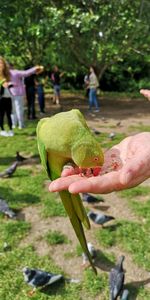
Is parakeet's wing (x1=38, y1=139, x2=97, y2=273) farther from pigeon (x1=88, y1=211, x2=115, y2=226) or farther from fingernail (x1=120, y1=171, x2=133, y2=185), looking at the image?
pigeon (x1=88, y1=211, x2=115, y2=226)

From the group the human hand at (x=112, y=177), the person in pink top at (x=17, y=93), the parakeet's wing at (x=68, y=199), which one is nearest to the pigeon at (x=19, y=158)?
the person in pink top at (x=17, y=93)

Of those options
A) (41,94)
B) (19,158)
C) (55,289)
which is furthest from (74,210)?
(41,94)

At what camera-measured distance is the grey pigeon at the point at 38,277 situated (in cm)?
323

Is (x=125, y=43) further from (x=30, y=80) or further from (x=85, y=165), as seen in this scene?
(x=85, y=165)

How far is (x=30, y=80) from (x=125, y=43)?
337 centimetres

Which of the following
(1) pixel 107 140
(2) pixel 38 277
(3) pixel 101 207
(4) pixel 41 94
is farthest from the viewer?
(4) pixel 41 94

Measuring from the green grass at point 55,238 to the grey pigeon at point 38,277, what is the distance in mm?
665

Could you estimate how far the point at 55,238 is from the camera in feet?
13.1

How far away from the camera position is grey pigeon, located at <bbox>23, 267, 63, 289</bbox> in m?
3.23

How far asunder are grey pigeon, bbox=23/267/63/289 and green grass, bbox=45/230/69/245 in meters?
0.66

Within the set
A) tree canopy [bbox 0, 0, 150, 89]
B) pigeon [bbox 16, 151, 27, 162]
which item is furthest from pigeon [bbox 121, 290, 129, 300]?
tree canopy [bbox 0, 0, 150, 89]

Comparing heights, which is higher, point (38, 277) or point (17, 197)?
point (38, 277)

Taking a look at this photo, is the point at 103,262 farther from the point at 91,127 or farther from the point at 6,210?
the point at 91,127

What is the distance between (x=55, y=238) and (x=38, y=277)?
0.78 metres
